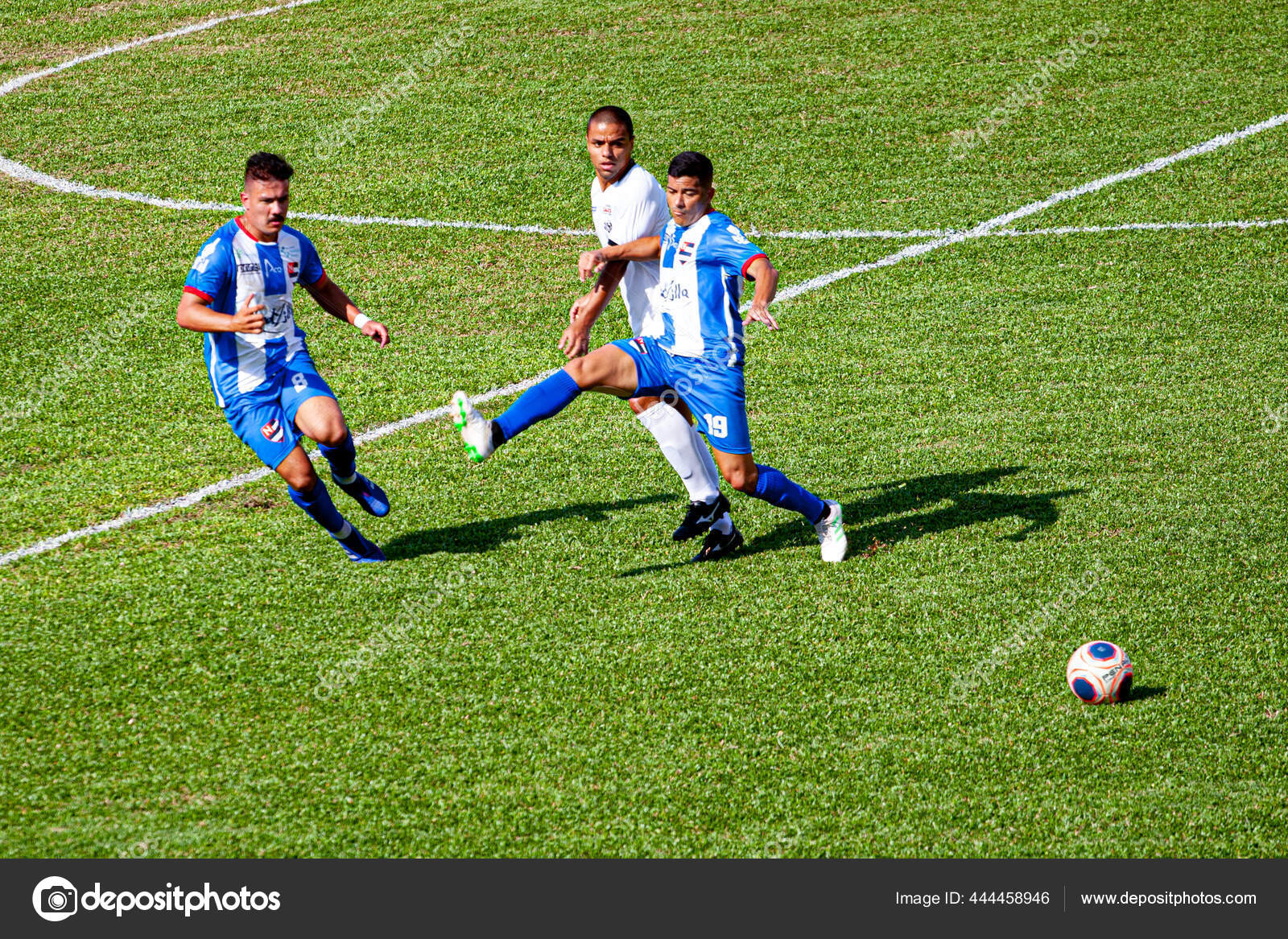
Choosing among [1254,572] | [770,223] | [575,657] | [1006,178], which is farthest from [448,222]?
[1254,572]

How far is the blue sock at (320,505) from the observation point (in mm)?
6629

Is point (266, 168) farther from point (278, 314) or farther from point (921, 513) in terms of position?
point (921, 513)

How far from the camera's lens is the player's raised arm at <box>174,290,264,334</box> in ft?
20.2

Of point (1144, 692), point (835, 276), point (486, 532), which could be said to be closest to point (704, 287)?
point (486, 532)

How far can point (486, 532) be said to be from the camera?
7.29 m

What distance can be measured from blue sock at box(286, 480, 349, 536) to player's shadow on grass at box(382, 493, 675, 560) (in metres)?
0.42

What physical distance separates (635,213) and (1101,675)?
3182mm

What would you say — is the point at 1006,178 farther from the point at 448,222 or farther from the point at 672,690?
the point at 672,690

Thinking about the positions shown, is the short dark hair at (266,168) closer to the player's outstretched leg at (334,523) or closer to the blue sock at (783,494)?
the player's outstretched leg at (334,523)

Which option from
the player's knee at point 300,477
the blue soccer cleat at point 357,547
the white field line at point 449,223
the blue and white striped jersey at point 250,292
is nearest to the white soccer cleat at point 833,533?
the blue soccer cleat at point 357,547

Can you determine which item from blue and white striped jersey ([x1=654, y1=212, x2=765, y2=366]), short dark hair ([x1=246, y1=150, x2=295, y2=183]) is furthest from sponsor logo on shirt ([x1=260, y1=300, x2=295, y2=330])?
blue and white striped jersey ([x1=654, y1=212, x2=765, y2=366])

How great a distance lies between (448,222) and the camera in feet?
40.7

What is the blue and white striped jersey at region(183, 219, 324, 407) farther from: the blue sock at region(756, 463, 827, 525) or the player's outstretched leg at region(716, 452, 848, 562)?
the blue sock at region(756, 463, 827, 525)
